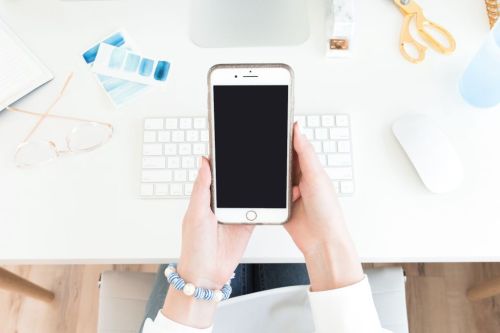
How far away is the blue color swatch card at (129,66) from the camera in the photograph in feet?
2.82

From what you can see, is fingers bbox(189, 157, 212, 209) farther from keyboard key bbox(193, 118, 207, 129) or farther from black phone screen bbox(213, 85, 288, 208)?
keyboard key bbox(193, 118, 207, 129)

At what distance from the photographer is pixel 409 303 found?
1.36 metres

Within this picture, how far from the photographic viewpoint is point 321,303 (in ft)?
2.22

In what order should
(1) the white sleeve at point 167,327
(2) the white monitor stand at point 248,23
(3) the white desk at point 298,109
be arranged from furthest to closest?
(2) the white monitor stand at point 248,23, (3) the white desk at point 298,109, (1) the white sleeve at point 167,327

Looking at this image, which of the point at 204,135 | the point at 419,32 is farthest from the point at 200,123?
the point at 419,32

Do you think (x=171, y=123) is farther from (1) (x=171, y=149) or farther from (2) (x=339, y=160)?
(2) (x=339, y=160)

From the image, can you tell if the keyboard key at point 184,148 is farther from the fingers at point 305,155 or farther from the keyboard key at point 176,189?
the fingers at point 305,155

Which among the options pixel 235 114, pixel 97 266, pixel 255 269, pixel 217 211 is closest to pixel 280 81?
pixel 235 114

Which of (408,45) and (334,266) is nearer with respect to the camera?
(334,266)

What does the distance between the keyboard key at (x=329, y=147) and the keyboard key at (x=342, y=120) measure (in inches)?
1.4

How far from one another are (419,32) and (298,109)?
0.90 ft

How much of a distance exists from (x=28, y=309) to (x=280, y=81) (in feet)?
3.73

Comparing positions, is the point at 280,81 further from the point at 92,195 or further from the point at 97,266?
the point at 97,266

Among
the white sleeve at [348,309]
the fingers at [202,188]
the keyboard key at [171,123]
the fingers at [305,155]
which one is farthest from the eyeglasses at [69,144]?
the white sleeve at [348,309]
